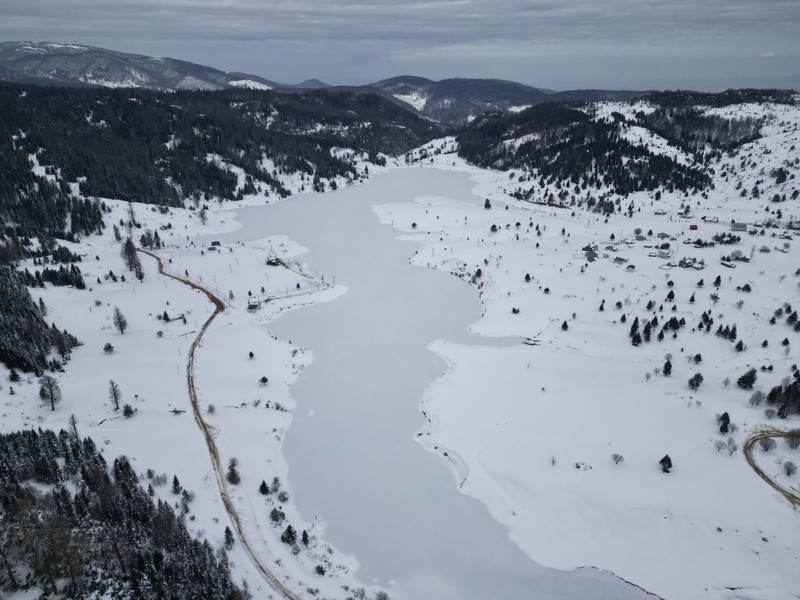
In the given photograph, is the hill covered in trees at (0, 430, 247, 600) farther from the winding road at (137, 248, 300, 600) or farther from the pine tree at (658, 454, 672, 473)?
the pine tree at (658, 454, 672, 473)

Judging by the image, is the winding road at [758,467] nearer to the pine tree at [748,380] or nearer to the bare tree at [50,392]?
the pine tree at [748,380]

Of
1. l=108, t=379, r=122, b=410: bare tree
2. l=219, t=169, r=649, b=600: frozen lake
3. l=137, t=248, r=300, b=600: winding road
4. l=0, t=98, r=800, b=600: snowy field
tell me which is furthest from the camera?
l=108, t=379, r=122, b=410: bare tree

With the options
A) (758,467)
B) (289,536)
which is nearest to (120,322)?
(289,536)

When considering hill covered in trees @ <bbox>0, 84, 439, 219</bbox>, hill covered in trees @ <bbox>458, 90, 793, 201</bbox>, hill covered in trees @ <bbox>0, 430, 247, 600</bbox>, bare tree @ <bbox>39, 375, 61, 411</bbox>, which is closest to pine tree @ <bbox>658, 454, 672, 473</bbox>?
hill covered in trees @ <bbox>0, 430, 247, 600</bbox>

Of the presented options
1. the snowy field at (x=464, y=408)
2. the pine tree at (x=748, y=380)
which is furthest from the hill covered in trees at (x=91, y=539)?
the pine tree at (x=748, y=380)

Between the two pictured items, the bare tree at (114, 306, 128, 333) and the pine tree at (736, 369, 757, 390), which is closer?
the pine tree at (736, 369, 757, 390)

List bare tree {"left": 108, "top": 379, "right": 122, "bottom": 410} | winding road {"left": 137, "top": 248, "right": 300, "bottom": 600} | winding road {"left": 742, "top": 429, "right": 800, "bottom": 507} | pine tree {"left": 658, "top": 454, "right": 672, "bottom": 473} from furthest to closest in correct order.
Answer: bare tree {"left": 108, "top": 379, "right": 122, "bottom": 410}, pine tree {"left": 658, "top": 454, "right": 672, "bottom": 473}, winding road {"left": 742, "top": 429, "right": 800, "bottom": 507}, winding road {"left": 137, "top": 248, "right": 300, "bottom": 600}

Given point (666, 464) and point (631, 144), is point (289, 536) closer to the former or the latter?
point (666, 464)

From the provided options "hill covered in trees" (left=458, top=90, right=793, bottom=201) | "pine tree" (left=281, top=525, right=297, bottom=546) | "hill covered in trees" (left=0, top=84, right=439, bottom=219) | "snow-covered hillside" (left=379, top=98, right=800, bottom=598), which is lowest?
"pine tree" (left=281, top=525, right=297, bottom=546)
